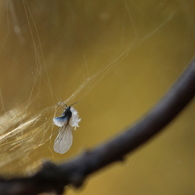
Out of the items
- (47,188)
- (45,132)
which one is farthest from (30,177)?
(45,132)

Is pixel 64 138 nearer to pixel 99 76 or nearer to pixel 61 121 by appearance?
pixel 61 121

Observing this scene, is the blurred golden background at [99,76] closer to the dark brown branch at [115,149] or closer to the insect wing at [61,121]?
the insect wing at [61,121]

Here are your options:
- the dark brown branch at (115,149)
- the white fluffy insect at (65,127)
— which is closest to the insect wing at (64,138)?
the white fluffy insect at (65,127)

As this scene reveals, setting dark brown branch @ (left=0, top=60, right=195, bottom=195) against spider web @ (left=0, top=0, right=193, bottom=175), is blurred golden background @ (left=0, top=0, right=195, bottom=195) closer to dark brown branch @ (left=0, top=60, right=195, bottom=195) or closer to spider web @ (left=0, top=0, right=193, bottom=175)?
spider web @ (left=0, top=0, right=193, bottom=175)

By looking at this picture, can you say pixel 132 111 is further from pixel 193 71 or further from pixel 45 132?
pixel 193 71

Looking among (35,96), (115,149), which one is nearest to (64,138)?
(35,96)

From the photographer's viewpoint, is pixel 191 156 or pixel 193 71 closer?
pixel 193 71
